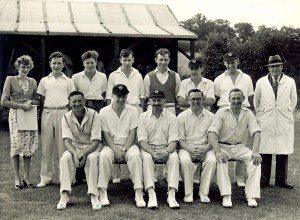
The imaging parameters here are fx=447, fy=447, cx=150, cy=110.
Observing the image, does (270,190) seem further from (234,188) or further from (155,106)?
(155,106)

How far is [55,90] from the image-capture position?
6.24m

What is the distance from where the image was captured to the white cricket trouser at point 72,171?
5.36m

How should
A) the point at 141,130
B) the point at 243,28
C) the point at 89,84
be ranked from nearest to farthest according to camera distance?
the point at 141,130
the point at 89,84
the point at 243,28

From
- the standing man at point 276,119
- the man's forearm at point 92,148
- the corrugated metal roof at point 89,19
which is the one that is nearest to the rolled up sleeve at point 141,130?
the man's forearm at point 92,148

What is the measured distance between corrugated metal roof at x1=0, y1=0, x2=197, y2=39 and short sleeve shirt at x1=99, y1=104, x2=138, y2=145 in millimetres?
7116

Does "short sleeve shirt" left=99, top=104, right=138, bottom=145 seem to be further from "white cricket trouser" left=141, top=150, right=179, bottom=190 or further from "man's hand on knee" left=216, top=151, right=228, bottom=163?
"man's hand on knee" left=216, top=151, right=228, bottom=163

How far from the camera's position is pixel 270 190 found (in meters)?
6.26

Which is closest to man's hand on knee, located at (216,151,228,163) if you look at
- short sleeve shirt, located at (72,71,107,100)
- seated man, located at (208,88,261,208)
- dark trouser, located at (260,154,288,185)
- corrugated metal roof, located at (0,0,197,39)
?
seated man, located at (208,88,261,208)

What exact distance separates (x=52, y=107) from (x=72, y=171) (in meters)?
1.19

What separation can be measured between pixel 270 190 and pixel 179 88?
1.93m

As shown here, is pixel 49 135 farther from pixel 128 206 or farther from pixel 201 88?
pixel 201 88

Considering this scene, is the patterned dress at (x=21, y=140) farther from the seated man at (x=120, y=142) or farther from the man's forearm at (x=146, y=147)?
the man's forearm at (x=146, y=147)

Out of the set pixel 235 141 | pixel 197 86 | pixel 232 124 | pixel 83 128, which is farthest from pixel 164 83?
pixel 83 128

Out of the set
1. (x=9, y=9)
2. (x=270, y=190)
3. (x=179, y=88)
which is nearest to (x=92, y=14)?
(x=9, y=9)
